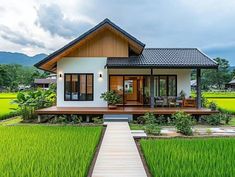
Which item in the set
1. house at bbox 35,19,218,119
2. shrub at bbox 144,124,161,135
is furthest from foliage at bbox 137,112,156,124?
shrub at bbox 144,124,161,135

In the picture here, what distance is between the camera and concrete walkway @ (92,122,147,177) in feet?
21.6

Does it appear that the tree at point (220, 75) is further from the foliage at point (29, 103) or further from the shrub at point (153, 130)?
the shrub at point (153, 130)

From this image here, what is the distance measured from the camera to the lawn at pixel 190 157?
6.38m

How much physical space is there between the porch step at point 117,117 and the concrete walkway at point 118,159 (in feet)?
14.7

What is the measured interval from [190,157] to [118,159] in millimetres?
1748

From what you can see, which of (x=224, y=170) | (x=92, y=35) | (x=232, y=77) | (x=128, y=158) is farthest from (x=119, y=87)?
(x=232, y=77)

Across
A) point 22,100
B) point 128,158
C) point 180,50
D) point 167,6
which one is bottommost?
point 128,158

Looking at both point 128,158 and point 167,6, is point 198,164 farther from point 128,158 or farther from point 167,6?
point 167,6

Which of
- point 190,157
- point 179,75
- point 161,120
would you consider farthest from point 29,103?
point 190,157

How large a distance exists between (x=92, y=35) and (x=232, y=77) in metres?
69.8

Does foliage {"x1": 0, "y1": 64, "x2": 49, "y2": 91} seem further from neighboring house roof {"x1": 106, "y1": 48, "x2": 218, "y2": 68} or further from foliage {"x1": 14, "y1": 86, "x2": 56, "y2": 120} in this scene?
neighboring house roof {"x1": 106, "y1": 48, "x2": 218, "y2": 68}

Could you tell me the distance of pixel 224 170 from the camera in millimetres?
6551

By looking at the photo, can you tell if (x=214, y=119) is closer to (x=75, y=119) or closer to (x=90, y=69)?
(x=75, y=119)

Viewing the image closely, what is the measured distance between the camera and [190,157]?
7.74m
